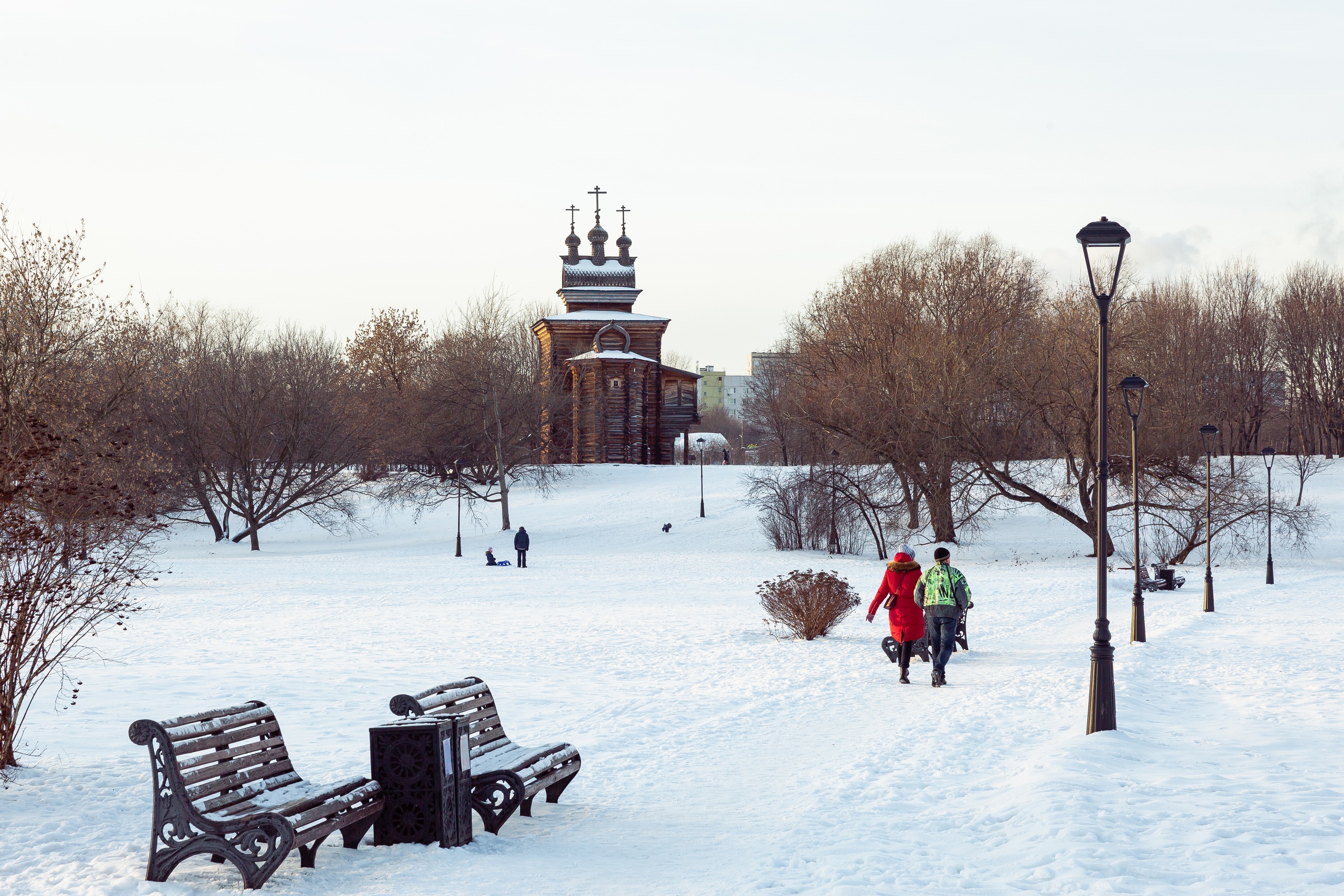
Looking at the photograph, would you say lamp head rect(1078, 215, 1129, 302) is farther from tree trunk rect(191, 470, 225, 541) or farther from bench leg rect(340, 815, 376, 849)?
tree trunk rect(191, 470, 225, 541)

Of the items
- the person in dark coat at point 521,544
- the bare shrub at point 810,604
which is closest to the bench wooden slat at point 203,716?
the bare shrub at point 810,604

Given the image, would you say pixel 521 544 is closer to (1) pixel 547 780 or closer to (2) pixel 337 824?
(1) pixel 547 780

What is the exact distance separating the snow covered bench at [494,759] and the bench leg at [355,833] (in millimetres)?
634

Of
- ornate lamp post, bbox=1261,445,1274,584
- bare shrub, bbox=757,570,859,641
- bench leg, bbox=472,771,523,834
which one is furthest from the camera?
ornate lamp post, bbox=1261,445,1274,584

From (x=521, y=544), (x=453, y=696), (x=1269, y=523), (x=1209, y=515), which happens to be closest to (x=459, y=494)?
(x=521, y=544)

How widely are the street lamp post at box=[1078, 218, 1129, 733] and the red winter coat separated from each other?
304cm

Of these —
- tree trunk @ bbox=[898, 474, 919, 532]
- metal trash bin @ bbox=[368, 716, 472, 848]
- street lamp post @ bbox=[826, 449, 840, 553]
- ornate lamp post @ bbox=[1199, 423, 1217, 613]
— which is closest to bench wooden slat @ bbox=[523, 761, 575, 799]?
metal trash bin @ bbox=[368, 716, 472, 848]

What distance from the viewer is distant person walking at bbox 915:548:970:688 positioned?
13.3m

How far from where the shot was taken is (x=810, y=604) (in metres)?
17.9

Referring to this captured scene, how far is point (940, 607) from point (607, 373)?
5501 centimetres

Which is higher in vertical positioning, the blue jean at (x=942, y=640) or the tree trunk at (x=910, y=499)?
the tree trunk at (x=910, y=499)

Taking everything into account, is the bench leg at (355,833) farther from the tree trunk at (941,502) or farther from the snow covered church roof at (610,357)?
the snow covered church roof at (610,357)

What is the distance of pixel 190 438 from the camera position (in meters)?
46.3

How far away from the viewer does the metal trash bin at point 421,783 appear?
22.5ft
